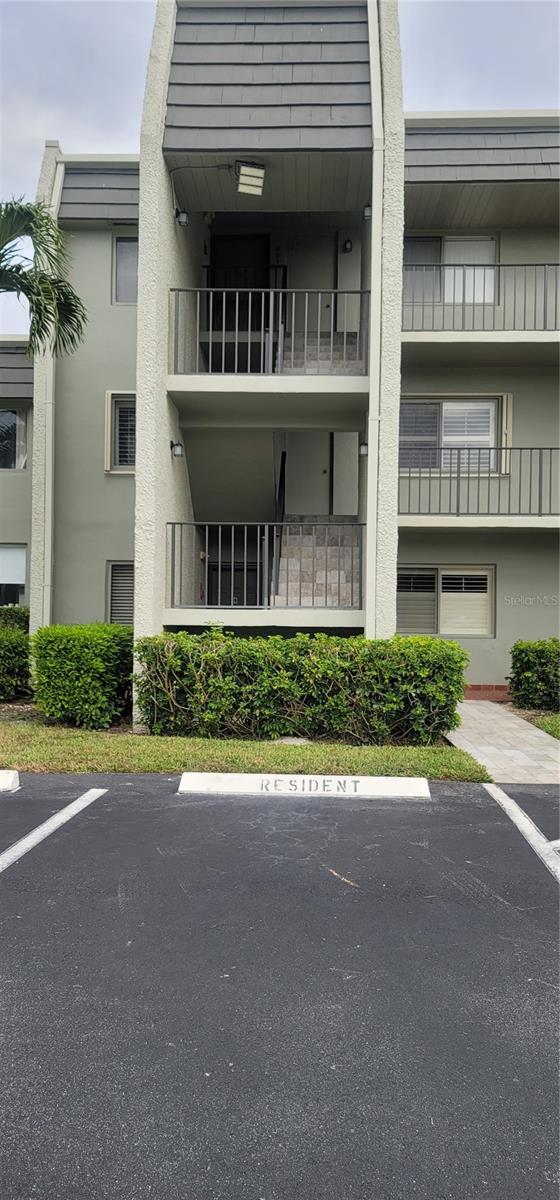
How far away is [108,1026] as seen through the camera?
8.59ft

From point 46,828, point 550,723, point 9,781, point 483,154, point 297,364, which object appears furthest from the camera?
point 483,154

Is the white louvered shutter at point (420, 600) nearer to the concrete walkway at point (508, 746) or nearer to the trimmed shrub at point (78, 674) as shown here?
the concrete walkway at point (508, 746)

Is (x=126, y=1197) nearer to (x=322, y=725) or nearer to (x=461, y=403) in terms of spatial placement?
(x=322, y=725)

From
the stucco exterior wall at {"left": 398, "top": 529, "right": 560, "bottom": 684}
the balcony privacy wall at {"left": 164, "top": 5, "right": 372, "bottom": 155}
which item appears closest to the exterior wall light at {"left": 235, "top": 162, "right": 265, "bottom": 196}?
the balcony privacy wall at {"left": 164, "top": 5, "right": 372, "bottom": 155}

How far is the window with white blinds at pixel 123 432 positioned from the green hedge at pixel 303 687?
505 centimetres

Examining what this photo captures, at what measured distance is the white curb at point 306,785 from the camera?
578 cm

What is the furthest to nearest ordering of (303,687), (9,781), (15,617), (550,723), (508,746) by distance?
(15,617) < (550,723) < (508,746) < (303,687) < (9,781)

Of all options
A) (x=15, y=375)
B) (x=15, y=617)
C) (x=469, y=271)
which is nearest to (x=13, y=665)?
(x=15, y=617)

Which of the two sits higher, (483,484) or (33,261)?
(33,261)

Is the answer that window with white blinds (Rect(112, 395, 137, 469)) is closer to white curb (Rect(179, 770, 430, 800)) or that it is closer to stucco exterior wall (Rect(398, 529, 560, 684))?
stucco exterior wall (Rect(398, 529, 560, 684))

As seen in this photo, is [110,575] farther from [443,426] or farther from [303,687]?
[443,426]

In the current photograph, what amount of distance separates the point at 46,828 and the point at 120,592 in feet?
24.2

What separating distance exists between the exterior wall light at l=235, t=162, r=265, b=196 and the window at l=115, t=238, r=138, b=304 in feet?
11.9

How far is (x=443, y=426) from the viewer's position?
12172 millimetres
